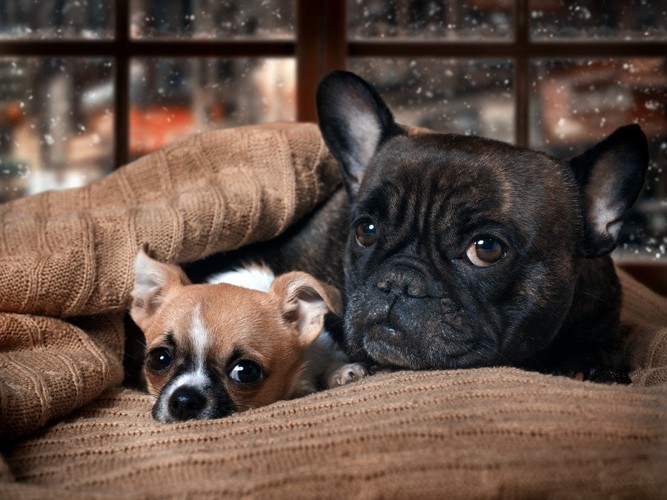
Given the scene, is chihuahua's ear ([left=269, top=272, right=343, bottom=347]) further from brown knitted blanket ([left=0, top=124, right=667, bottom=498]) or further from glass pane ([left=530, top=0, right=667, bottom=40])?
glass pane ([left=530, top=0, right=667, bottom=40])

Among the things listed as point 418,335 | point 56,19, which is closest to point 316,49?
point 56,19

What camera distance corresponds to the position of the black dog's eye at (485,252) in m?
1.71

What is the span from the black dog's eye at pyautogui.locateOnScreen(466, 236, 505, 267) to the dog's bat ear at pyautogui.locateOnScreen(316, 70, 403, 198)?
1.60 ft

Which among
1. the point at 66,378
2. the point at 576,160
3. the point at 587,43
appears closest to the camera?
the point at 66,378

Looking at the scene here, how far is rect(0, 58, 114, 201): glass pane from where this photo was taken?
11.2 feet

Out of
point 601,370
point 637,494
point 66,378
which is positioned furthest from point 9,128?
point 637,494

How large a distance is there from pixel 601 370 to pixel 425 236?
0.48m

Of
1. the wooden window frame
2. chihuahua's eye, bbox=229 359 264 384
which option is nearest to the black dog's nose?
chihuahua's eye, bbox=229 359 264 384

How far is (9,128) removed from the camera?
3471 mm

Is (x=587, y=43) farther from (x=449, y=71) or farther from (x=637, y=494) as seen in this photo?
(x=637, y=494)

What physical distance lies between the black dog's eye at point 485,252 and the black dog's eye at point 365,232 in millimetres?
246

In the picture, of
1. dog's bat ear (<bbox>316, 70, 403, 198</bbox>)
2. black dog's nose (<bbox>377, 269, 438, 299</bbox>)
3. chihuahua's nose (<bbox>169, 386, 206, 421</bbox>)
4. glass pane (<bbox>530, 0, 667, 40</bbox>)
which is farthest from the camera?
→ glass pane (<bbox>530, 0, 667, 40</bbox>)

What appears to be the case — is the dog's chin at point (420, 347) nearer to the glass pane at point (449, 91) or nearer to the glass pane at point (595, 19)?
the glass pane at point (449, 91)

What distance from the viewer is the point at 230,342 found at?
1.71m
